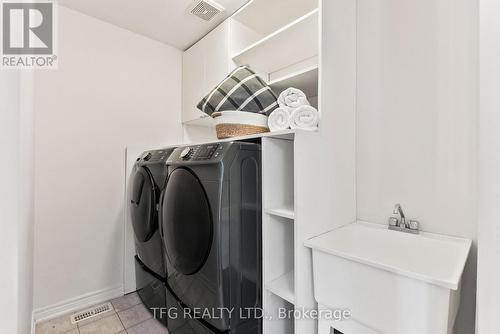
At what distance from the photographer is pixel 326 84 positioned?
4.07 feet

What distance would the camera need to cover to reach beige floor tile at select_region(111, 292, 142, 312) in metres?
2.05

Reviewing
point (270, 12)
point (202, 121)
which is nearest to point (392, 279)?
point (270, 12)

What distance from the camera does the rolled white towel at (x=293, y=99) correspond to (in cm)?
125

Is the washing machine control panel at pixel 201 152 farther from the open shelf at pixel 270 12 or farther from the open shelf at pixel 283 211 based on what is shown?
the open shelf at pixel 270 12

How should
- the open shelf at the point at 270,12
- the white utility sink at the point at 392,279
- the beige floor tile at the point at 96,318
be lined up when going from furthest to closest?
the beige floor tile at the point at 96,318, the open shelf at the point at 270,12, the white utility sink at the point at 392,279

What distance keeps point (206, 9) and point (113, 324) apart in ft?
8.82

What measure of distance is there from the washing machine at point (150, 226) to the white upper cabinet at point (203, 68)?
2.56 ft

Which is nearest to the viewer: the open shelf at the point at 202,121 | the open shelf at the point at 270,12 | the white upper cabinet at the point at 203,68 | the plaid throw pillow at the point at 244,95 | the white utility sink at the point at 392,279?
the white utility sink at the point at 392,279

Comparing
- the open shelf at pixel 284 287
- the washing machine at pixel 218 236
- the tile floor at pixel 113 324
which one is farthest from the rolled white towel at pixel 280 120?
the tile floor at pixel 113 324

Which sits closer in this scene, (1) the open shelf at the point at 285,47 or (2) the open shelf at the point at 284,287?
(2) the open shelf at the point at 284,287

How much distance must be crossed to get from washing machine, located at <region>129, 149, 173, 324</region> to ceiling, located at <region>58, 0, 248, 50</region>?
1233 mm

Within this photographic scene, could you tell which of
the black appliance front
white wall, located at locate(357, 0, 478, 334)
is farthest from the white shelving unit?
the black appliance front

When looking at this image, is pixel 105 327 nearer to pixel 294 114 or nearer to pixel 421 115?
pixel 294 114

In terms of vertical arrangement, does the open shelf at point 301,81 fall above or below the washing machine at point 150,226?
above
